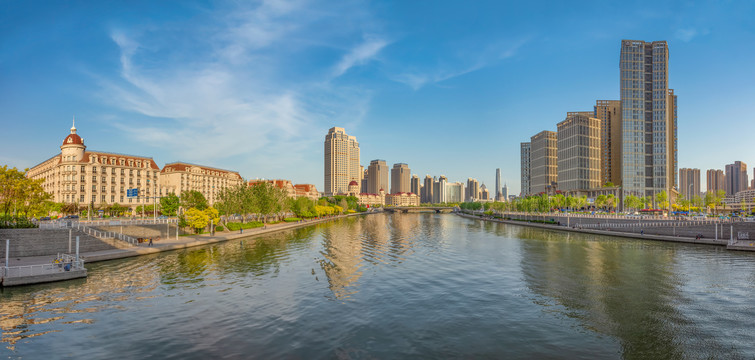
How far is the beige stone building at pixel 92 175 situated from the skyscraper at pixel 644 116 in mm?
194912

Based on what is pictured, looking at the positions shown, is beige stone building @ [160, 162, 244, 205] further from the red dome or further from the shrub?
the shrub

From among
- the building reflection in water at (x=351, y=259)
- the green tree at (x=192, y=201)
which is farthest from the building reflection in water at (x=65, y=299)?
the green tree at (x=192, y=201)

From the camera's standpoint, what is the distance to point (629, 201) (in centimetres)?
14225

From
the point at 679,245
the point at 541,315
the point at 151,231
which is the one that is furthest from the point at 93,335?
the point at 679,245

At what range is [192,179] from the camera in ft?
520

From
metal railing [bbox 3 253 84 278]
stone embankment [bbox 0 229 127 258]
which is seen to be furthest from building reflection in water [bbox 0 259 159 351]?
stone embankment [bbox 0 229 127 258]

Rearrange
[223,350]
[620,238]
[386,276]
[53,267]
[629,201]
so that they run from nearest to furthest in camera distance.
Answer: [223,350]
[53,267]
[386,276]
[620,238]
[629,201]

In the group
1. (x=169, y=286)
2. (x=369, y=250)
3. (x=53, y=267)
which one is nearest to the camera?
(x=169, y=286)

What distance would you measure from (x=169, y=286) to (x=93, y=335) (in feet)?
40.8

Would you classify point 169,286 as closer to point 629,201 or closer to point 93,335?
point 93,335

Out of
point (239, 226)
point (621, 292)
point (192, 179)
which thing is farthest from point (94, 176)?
point (621, 292)

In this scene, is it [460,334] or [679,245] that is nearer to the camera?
[460,334]

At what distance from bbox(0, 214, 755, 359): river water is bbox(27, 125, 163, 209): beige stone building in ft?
271

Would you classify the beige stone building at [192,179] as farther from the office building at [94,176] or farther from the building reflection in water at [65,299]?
the building reflection in water at [65,299]
